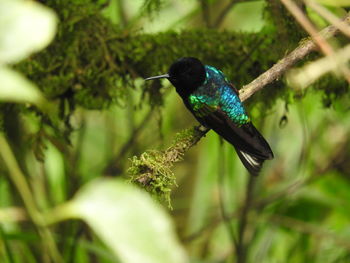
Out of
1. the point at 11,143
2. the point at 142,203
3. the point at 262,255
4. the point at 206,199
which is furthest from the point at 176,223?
the point at 142,203

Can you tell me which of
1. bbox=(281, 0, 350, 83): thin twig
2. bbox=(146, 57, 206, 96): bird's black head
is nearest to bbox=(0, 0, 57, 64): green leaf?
bbox=(281, 0, 350, 83): thin twig

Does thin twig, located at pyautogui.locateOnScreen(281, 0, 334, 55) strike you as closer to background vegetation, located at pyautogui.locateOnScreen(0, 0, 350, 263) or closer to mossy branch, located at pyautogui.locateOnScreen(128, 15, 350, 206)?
background vegetation, located at pyautogui.locateOnScreen(0, 0, 350, 263)

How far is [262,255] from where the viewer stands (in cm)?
410

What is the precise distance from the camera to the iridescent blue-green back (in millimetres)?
2857

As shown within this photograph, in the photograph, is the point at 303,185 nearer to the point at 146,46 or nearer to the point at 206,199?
the point at 206,199

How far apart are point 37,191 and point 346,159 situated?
230cm

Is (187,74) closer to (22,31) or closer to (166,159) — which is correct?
(166,159)

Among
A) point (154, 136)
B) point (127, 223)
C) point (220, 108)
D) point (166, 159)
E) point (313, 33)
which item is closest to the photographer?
point (127, 223)

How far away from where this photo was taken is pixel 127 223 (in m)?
0.65

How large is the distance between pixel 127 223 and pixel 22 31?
0.25m

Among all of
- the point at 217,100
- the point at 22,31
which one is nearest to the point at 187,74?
the point at 217,100

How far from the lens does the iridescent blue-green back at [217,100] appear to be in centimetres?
286

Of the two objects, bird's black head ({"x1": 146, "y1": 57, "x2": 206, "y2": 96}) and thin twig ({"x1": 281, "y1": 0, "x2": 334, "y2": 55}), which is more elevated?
bird's black head ({"x1": 146, "y1": 57, "x2": 206, "y2": 96})

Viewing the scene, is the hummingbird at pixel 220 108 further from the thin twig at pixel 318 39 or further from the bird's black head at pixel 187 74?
the thin twig at pixel 318 39
